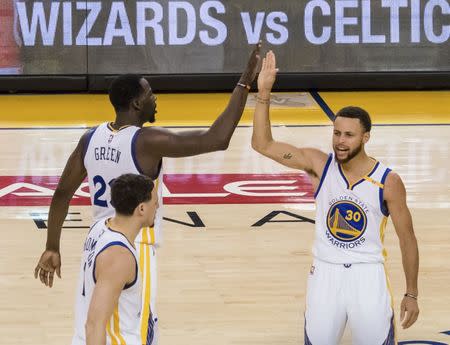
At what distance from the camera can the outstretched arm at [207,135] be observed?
17.8ft

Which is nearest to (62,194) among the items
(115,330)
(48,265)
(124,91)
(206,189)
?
(48,265)

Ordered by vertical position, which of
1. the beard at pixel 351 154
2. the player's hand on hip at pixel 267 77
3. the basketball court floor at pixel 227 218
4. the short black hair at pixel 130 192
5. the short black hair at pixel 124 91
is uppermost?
the player's hand on hip at pixel 267 77

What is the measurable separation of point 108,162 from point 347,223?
1.14 m

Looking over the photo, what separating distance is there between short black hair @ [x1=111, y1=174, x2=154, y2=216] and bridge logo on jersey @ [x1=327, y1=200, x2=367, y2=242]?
1.27m

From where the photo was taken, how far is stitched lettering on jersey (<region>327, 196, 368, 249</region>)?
558 cm

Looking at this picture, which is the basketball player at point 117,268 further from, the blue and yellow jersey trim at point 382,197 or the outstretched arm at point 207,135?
the blue and yellow jersey trim at point 382,197

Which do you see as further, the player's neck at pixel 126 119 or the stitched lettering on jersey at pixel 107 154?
the player's neck at pixel 126 119

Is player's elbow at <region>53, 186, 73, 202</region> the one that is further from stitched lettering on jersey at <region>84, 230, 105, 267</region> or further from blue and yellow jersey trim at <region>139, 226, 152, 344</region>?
stitched lettering on jersey at <region>84, 230, 105, 267</region>

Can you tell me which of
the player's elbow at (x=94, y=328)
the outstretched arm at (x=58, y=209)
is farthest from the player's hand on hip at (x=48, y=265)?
the player's elbow at (x=94, y=328)

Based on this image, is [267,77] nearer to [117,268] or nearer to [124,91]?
[124,91]

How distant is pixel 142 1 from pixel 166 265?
24.0ft

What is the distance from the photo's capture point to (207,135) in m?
5.48

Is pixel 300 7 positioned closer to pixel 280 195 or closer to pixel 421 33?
pixel 421 33

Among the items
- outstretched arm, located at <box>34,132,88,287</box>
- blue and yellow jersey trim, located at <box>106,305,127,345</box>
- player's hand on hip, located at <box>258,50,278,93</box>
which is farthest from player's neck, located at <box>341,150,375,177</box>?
blue and yellow jersey trim, located at <box>106,305,127,345</box>
